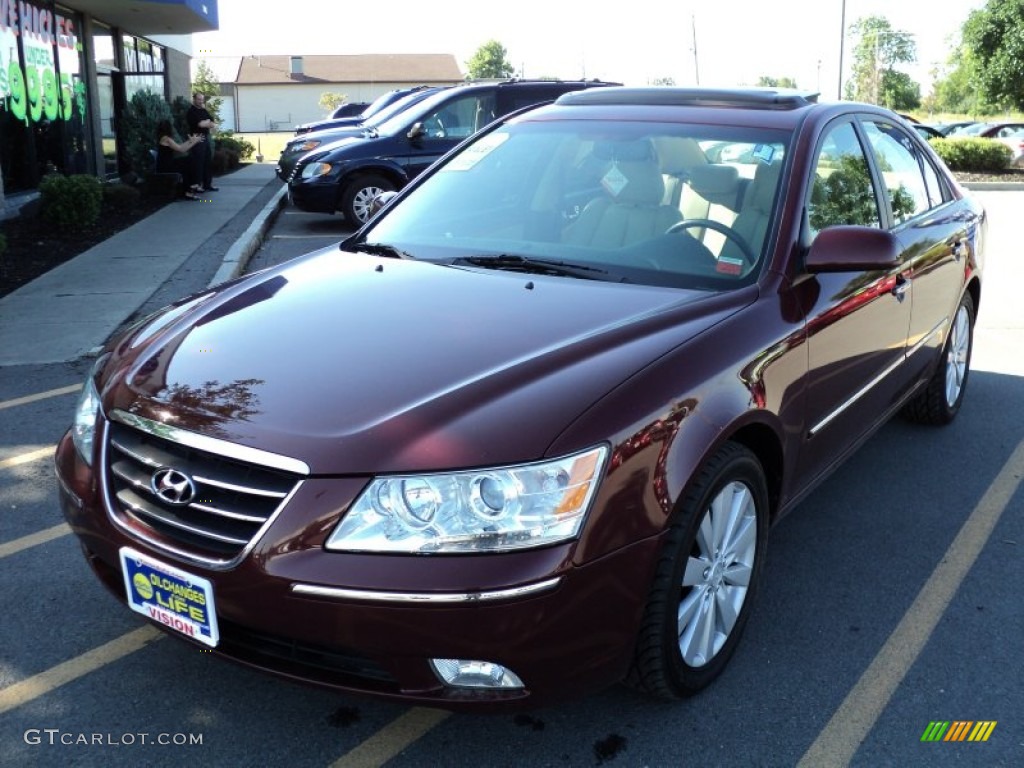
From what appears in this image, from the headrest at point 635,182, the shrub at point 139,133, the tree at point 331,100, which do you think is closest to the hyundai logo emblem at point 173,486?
the headrest at point 635,182

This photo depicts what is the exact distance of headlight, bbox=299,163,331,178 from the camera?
12.7 m

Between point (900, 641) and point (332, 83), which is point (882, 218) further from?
point (332, 83)

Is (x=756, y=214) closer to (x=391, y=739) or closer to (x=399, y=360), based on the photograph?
(x=399, y=360)

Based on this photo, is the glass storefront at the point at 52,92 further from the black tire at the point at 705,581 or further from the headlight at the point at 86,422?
the black tire at the point at 705,581

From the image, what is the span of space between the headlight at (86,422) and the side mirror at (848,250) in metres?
2.31

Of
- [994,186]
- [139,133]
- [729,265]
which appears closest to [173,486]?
[729,265]

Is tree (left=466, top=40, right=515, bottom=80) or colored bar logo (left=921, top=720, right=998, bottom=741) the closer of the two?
colored bar logo (left=921, top=720, right=998, bottom=741)

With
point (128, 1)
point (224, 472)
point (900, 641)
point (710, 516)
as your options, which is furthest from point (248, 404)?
point (128, 1)

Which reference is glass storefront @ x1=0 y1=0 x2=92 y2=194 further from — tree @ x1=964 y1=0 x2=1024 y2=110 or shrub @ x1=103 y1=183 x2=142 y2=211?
tree @ x1=964 y1=0 x2=1024 y2=110

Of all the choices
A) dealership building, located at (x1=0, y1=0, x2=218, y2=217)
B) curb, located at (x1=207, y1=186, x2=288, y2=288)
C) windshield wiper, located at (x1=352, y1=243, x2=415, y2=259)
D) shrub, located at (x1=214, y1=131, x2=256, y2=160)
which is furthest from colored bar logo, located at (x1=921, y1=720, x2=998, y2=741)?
shrub, located at (x1=214, y1=131, x2=256, y2=160)

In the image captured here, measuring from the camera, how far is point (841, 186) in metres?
3.93

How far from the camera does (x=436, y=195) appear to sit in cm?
420

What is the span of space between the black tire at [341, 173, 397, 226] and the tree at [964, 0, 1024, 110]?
24669mm

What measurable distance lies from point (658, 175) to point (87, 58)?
658 inches
